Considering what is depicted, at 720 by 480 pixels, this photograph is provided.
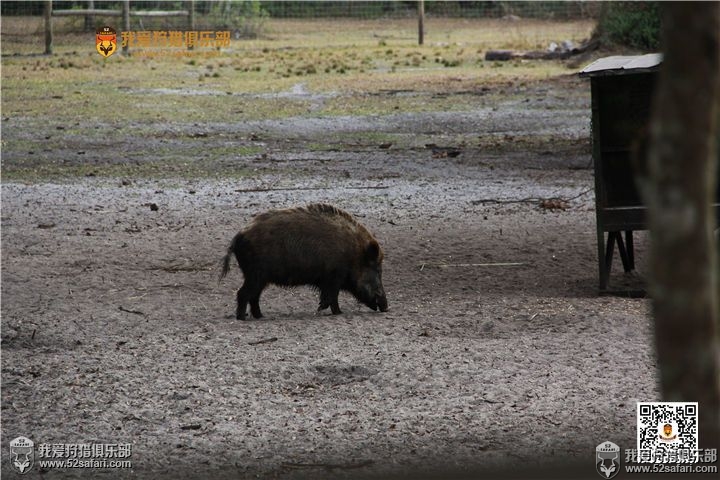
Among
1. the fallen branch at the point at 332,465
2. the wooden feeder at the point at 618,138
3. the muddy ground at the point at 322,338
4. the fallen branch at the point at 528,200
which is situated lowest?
the fallen branch at the point at 332,465

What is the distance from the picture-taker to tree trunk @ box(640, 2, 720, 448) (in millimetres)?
2068

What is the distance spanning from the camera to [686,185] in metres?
2.07

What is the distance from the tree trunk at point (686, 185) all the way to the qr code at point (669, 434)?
27cm

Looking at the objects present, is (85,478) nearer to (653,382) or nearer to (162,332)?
(162,332)

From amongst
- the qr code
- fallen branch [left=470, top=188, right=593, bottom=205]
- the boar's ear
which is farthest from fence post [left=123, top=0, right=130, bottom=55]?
the qr code

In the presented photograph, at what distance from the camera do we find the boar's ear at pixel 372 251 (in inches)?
302

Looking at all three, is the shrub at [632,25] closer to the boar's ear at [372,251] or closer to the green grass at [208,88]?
the green grass at [208,88]

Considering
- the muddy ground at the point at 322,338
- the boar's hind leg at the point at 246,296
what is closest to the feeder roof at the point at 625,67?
the muddy ground at the point at 322,338

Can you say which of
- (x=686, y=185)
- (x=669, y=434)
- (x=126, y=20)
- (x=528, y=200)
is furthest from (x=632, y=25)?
(x=686, y=185)

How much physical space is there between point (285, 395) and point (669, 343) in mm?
3826

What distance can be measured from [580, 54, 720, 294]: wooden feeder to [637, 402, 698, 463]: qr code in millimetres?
3564

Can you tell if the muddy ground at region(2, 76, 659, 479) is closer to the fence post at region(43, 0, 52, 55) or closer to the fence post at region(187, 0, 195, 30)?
the fence post at region(43, 0, 52, 55)

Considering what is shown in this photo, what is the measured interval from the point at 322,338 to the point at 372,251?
1.11 metres

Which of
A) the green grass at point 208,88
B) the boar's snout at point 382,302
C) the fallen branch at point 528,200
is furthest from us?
the green grass at point 208,88
